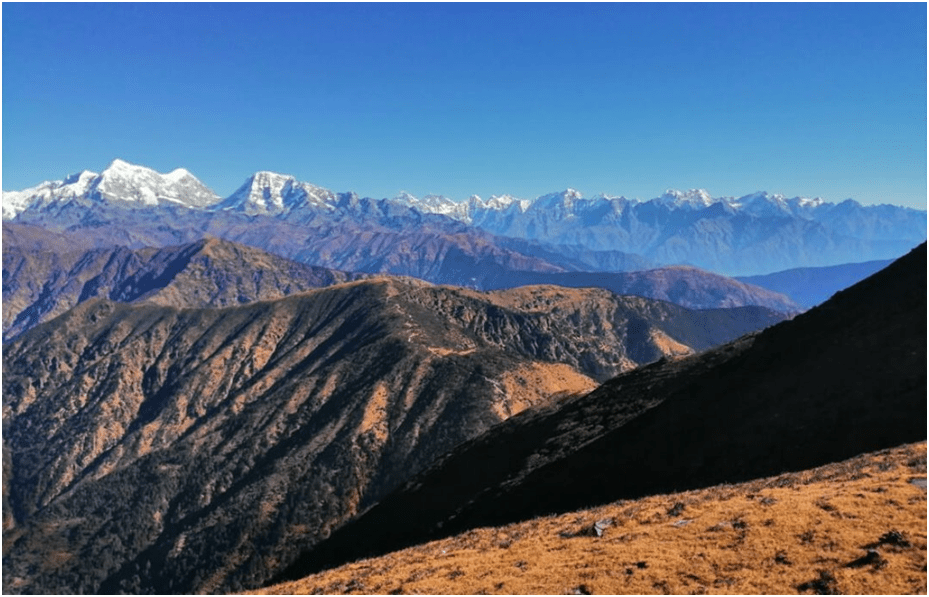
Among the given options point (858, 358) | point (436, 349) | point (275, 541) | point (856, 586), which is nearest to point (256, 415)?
point (436, 349)

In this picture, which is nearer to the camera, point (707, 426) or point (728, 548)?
point (728, 548)

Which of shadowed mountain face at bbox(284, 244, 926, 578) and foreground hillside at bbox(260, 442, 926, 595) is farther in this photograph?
shadowed mountain face at bbox(284, 244, 926, 578)

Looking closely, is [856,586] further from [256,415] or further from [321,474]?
[256,415]

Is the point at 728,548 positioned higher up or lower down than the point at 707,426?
lower down

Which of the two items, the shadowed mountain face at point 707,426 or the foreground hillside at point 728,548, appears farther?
the shadowed mountain face at point 707,426
